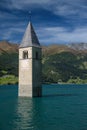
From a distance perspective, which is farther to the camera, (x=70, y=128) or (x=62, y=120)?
(x=62, y=120)

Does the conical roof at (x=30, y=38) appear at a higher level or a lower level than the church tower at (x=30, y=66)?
higher

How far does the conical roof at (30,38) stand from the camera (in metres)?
78.3

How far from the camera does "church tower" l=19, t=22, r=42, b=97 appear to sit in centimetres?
7544

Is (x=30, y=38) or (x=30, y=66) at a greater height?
(x=30, y=38)

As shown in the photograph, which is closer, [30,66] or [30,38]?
[30,66]

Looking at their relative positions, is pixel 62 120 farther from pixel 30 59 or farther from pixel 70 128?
pixel 30 59

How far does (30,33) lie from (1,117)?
4090cm

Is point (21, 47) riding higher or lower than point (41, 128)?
higher

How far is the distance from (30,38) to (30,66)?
28.0 feet

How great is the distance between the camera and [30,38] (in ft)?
258

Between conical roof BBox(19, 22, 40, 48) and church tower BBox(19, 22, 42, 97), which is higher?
conical roof BBox(19, 22, 40, 48)

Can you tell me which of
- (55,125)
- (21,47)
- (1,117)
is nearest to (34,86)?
(21,47)

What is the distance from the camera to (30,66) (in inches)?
2997

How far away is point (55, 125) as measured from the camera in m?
36.4
